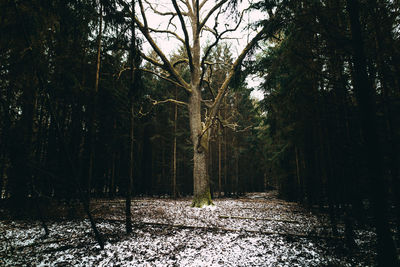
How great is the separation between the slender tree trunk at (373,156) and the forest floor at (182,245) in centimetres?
97

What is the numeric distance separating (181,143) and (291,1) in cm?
1768

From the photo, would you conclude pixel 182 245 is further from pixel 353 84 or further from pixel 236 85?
pixel 236 85

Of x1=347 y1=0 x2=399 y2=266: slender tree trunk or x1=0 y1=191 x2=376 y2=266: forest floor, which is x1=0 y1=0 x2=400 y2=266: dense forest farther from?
x1=0 y1=191 x2=376 y2=266: forest floor

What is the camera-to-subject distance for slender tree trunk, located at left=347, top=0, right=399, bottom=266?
276cm

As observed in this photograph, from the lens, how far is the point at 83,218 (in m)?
6.86

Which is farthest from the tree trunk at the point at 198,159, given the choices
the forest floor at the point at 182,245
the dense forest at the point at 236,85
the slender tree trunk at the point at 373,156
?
the slender tree trunk at the point at 373,156

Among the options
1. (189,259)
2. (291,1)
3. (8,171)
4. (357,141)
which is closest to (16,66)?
(8,171)

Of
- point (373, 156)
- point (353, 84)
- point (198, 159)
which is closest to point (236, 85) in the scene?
point (198, 159)

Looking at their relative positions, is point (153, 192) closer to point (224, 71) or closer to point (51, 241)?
point (224, 71)

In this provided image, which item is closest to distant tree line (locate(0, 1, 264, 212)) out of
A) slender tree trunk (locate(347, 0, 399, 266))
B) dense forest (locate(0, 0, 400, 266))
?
dense forest (locate(0, 0, 400, 266))

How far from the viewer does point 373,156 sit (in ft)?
9.36

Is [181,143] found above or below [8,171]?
above

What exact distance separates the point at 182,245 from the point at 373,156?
421 centimetres

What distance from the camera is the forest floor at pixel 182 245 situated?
3643 mm
